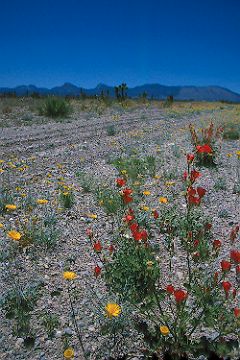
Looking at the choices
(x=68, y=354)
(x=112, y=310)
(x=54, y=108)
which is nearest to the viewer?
(x=68, y=354)

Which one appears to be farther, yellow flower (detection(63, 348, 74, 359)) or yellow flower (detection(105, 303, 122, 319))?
yellow flower (detection(105, 303, 122, 319))

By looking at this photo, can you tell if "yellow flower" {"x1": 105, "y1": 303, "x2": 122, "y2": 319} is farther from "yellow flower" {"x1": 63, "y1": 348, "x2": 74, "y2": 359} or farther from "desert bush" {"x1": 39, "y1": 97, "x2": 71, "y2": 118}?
"desert bush" {"x1": 39, "y1": 97, "x2": 71, "y2": 118}

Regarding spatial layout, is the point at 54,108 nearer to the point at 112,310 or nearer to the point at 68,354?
the point at 112,310

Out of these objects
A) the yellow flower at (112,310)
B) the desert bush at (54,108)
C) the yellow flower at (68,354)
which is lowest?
the yellow flower at (68,354)

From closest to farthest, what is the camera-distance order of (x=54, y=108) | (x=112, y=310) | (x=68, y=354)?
(x=68, y=354) < (x=112, y=310) < (x=54, y=108)

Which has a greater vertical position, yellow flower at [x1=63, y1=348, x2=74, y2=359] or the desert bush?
the desert bush

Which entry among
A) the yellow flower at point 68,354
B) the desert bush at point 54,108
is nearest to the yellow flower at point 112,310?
the yellow flower at point 68,354

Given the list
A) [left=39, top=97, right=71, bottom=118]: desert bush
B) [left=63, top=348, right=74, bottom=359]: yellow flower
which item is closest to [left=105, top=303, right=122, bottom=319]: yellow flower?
[left=63, top=348, right=74, bottom=359]: yellow flower

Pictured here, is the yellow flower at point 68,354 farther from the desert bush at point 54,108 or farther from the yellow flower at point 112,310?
→ the desert bush at point 54,108

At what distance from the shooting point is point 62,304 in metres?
3.76

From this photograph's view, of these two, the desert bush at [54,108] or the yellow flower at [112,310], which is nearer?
the yellow flower at [112,310]

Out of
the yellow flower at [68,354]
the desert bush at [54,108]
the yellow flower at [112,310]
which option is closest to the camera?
the yellow flower at [68,354]

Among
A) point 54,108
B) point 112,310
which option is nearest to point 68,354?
point 112,310

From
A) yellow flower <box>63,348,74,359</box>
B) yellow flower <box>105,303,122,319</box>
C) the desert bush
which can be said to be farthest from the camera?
the desert bush
